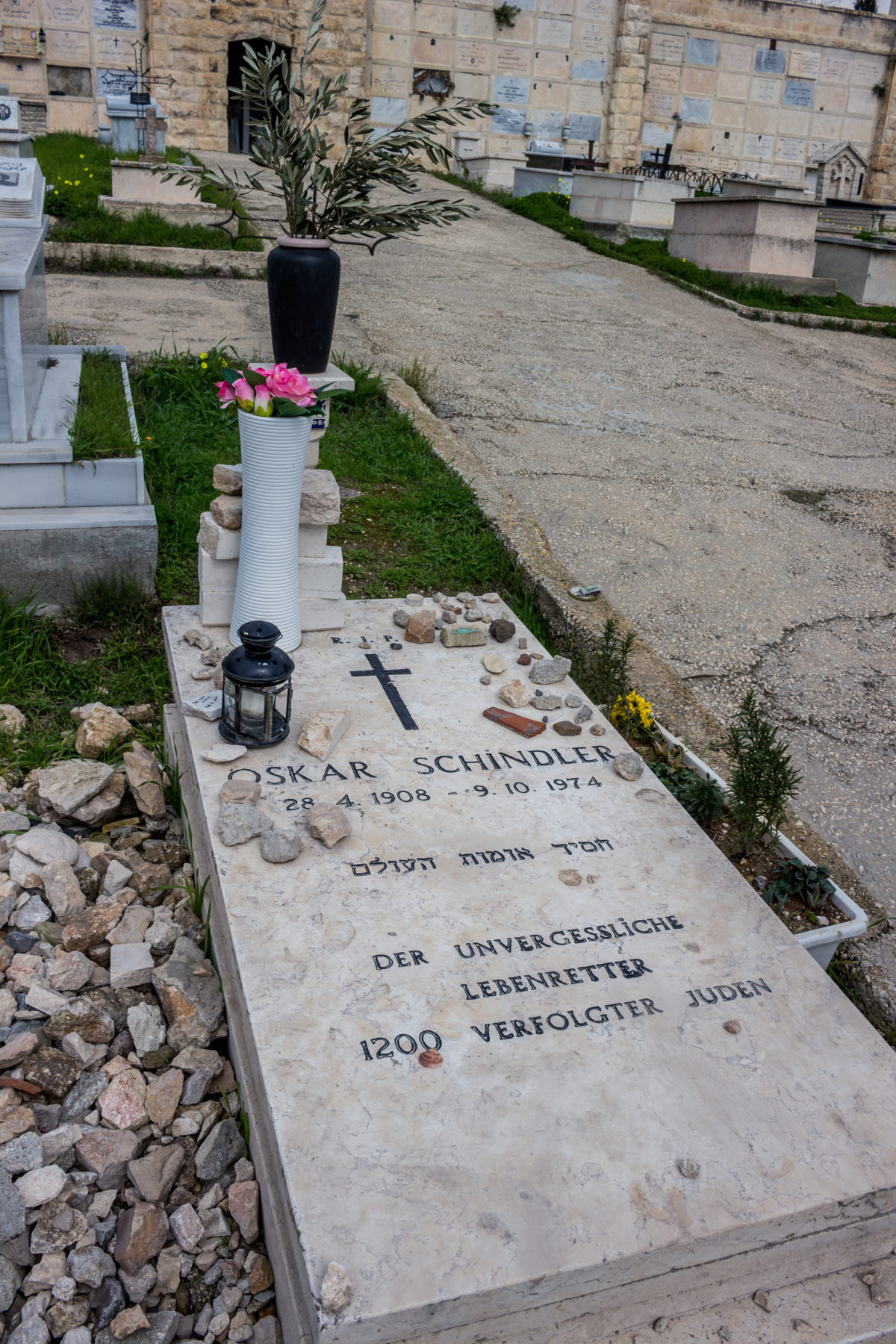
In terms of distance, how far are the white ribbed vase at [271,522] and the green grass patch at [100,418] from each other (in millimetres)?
1013

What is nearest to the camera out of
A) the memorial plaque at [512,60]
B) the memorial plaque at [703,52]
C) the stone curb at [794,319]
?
the stone curb at [794,319]

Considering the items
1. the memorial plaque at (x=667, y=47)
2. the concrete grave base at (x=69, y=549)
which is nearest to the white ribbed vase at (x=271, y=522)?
the concrete grave base at (x=69, y=549)

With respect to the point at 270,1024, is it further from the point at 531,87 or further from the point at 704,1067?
the point at 531,87

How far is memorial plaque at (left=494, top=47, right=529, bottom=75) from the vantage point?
70.6 ft

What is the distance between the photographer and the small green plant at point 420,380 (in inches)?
240

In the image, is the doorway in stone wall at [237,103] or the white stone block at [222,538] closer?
the white stone block at [222,538]

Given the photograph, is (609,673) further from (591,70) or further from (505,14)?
(591,70)

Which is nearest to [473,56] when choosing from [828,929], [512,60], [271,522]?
[512,60]

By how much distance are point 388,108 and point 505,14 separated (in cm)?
310

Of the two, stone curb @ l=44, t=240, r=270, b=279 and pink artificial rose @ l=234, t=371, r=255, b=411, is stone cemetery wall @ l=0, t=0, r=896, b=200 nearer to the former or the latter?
stone curb @ l=44, t=240, r=270, b=279

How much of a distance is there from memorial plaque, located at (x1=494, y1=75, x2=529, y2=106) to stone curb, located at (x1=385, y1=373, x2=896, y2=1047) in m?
19.3

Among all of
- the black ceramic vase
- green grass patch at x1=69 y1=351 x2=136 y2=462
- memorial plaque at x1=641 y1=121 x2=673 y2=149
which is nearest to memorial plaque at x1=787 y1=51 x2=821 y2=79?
memorial plaque at x1=641 y1=121 x2=673 y2=149

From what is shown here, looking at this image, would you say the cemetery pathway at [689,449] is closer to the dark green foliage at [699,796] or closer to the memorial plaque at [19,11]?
the dark green foliage at [699,796]

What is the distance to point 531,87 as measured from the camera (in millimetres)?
22016
